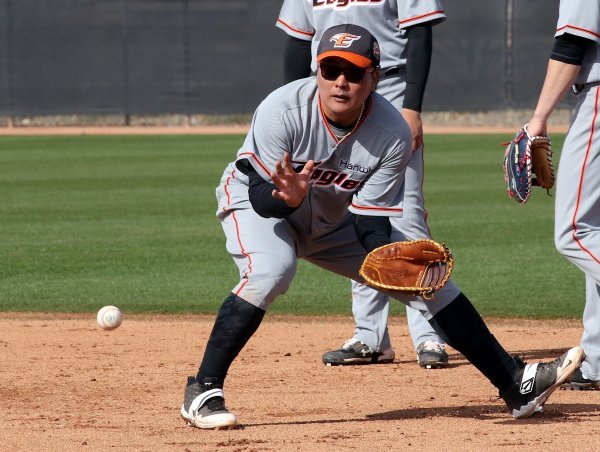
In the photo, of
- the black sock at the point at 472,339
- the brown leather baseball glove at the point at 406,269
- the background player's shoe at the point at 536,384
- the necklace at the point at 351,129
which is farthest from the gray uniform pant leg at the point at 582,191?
the necklace at the point at 351,129

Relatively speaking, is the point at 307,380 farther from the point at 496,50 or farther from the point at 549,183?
the point at 496,50

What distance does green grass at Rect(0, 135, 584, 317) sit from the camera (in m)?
7.12

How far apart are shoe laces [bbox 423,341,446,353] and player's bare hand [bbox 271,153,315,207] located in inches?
68.7

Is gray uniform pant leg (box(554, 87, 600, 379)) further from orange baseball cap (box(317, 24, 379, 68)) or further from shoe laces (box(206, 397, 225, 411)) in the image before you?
shoe laces (box(206, 397, 225, 411))

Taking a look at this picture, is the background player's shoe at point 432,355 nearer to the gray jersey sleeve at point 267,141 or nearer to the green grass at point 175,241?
the green grass at point 175,241

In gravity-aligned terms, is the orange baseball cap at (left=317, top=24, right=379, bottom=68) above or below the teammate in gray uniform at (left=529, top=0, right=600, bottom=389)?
above

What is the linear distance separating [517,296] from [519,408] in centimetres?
303


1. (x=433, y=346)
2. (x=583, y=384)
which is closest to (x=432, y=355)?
(x=433, y=346)

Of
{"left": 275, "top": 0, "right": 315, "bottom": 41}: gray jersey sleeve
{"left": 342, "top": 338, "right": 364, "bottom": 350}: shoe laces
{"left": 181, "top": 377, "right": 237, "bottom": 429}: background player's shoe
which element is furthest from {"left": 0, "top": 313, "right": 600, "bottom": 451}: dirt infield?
{"left": 275, "top": 0, "right": 315, "bottom": 41}: gray jersey sleeve

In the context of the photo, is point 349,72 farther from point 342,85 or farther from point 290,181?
point 290,181

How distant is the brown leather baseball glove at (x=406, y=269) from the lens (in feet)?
12.9

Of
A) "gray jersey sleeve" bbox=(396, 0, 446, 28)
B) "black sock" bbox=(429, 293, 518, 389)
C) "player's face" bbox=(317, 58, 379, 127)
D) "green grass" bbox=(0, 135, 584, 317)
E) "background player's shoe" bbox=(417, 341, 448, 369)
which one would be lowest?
"green grass" bbox=(0, 135, 584, 317)

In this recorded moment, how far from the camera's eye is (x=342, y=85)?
394cm

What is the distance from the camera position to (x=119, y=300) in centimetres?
707
